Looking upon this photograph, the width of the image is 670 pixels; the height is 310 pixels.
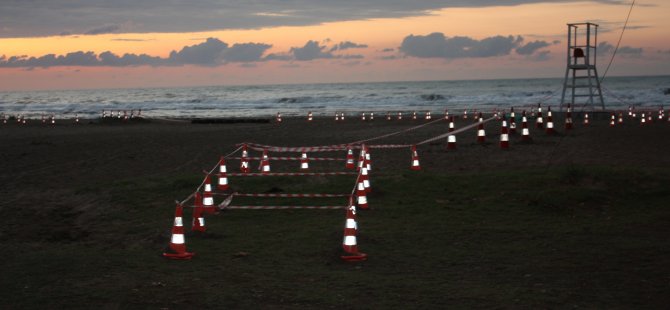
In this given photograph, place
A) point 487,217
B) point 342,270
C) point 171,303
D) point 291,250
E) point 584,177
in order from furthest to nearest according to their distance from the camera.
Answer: point 584,177
point 487,217
point 291,250
point 342,270
point 171,303

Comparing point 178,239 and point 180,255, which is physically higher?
point 178,239

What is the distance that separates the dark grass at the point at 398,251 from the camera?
8.68 meters

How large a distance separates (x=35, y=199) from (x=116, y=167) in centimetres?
613

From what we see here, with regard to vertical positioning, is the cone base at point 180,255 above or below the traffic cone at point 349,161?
below

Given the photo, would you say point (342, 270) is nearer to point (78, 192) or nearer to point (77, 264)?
point (77, 264)

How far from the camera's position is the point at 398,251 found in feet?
36.6

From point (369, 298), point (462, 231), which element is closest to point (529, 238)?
point (462, 231)

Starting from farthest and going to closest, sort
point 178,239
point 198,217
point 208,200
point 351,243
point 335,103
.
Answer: point 335,103 < point 208,200 < point 198,217 < point 178,239 < point 351,243

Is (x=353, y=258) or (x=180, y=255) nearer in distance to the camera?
(x=353, y=258)

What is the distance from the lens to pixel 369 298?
338 inches

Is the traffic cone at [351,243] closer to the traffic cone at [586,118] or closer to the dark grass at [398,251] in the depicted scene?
the dark grass at [398,251]

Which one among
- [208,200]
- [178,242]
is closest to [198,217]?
[208,200]

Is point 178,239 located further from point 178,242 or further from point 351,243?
point 351,243

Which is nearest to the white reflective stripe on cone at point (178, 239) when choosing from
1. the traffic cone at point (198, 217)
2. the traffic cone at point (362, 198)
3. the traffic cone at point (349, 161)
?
the traffic cone at point (198, 217)
